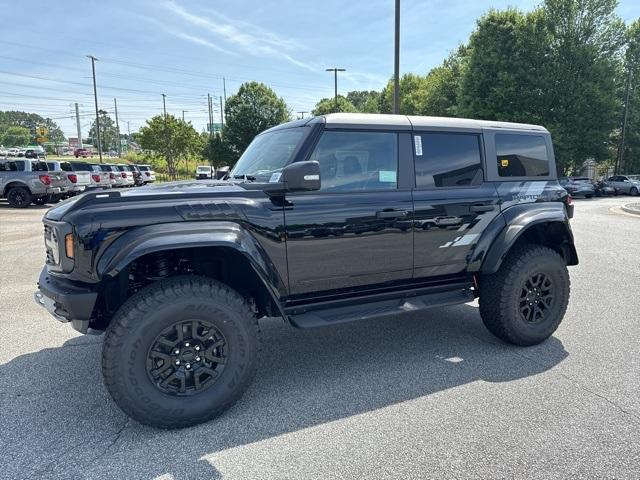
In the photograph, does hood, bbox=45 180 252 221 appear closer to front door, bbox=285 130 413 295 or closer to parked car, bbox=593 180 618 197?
front door, bbox=285 130 413 295

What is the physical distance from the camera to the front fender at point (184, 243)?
2.61m

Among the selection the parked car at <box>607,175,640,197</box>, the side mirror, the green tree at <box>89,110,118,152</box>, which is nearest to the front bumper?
the side mirror

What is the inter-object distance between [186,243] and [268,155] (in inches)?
50.5

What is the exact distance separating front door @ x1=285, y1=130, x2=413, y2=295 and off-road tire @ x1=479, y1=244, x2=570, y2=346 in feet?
3.07

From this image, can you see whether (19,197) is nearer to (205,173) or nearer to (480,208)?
(205,173)

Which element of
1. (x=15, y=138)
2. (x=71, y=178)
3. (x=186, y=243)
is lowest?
(x=186, y=243)

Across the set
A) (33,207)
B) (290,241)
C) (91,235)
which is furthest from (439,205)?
(33,207)

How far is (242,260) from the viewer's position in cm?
298

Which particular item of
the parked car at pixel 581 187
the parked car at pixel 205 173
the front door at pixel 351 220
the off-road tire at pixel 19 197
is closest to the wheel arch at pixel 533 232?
the front door at pixel 351 220

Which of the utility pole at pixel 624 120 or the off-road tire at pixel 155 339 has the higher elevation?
the utility pole at pixel 624 120

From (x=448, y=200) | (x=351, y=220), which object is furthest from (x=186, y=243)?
(x=448, y=200)

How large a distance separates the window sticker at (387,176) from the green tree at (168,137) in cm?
3868

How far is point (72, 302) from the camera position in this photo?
2613mm

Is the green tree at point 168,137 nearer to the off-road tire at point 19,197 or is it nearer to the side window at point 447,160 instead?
the off-road tire at point 19,197
